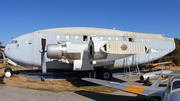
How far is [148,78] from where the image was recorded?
440 inches

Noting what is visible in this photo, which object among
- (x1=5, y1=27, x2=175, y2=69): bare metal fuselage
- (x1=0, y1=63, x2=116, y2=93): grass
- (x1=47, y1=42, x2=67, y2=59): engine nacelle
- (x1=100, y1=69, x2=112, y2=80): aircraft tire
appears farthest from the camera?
(x1=5, y1=27, x2=175, y2=69): bare metal fuselage

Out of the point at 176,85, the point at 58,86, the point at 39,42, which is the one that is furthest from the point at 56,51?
the point at 176,85

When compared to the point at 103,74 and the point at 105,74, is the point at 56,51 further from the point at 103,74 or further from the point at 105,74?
the point at 105,74

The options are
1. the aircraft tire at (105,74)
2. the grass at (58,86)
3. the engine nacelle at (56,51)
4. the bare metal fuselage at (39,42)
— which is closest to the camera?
the grass at (58,86)

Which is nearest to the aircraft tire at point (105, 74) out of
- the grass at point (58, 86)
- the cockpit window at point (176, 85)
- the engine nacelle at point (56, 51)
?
the grass at point (58, 86)

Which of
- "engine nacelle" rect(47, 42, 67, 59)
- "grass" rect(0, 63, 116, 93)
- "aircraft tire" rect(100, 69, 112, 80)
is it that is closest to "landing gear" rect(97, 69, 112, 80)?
"aircraft tire" rect(100, 69, 112, 80)

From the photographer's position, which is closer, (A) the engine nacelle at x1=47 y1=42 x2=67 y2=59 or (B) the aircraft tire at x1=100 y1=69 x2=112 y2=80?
(A) the engine nacelle at x1=47 y1=42 x2=67 y2=59

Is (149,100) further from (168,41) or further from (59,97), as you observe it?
(168,41)

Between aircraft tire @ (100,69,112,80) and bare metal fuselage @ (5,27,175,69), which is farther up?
bare metal fuselage @ (5,27,175,69)

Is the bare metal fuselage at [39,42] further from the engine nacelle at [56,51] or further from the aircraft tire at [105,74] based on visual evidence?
the engine nacelle at [56,51]

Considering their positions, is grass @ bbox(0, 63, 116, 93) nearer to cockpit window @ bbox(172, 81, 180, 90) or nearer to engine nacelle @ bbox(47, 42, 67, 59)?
engine nacelle @ bbox(47, 42, 67, 59)

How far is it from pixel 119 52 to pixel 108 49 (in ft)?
2.89

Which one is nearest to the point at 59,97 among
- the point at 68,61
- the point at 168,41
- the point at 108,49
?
the point at 68,61

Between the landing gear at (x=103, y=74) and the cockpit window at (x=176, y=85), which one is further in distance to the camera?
the landing gear at (x=103, y=74)
